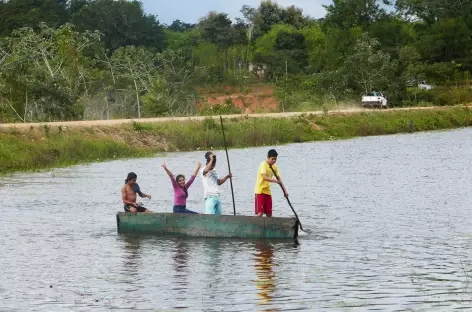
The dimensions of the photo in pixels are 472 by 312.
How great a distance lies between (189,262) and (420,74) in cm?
7101

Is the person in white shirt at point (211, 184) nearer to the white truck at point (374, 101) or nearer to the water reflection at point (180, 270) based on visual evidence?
the water reflection at point (180, 270)

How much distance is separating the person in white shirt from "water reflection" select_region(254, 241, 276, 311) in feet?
4.46

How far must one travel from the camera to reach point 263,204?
22375 mm

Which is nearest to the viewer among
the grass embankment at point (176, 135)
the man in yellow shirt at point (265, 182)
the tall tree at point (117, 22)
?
the man in yellow shirt at point (265, 182)

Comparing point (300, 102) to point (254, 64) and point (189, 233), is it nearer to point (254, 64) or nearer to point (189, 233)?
point (254, 64)

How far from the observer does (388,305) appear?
622 inches

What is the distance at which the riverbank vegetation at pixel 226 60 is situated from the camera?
60.4 m

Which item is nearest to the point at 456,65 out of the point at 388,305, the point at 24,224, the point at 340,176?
the point at 340,176

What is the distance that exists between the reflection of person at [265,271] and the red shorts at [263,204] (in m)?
0.90

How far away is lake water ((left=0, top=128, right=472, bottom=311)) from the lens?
1659cm

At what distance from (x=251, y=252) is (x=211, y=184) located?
200cm

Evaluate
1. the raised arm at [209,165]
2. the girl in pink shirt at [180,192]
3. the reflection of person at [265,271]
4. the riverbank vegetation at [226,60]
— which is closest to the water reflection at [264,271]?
the reflection of person at [265,271]

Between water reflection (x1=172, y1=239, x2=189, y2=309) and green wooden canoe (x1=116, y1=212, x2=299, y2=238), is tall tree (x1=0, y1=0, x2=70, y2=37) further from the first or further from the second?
water reflection (x1=172, y1=239, x2=189, y2=309)

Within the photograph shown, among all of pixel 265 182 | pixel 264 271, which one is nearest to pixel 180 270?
pixel 264 271
